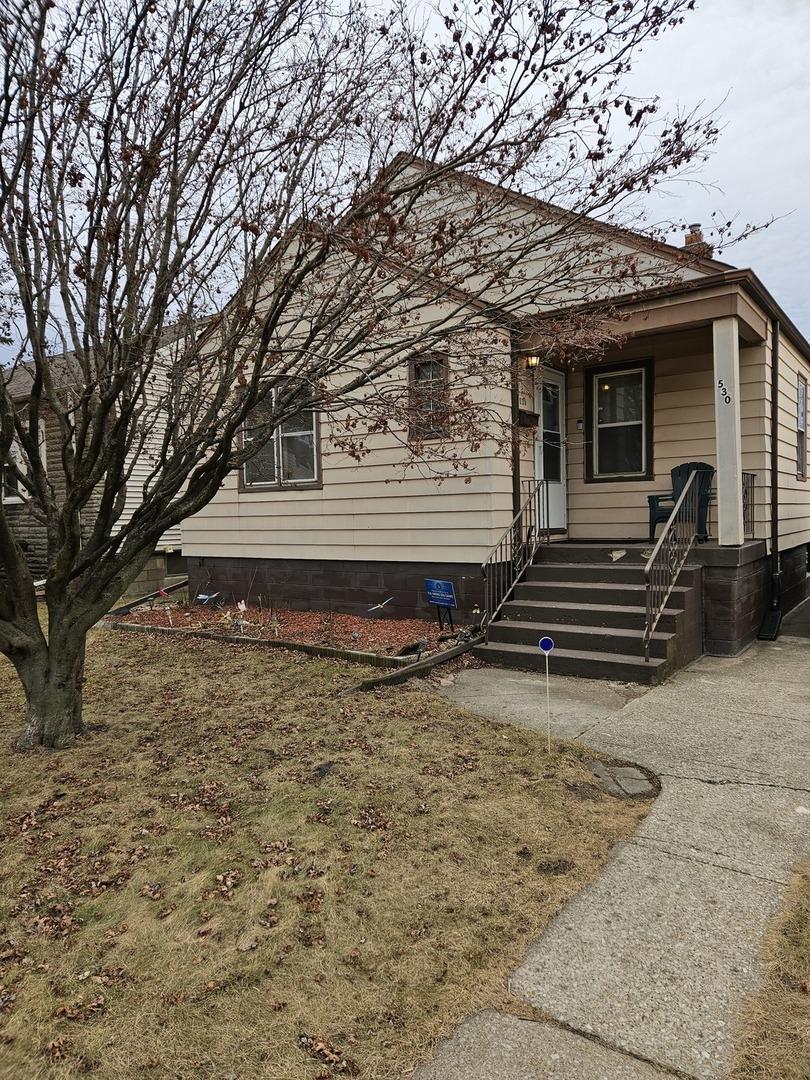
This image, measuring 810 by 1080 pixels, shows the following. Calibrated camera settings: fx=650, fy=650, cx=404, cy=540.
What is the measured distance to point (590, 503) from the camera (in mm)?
9117

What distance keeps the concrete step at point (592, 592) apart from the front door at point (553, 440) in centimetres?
180

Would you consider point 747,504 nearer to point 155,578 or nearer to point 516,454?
point 516,454

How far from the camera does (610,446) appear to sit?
29.6 ft

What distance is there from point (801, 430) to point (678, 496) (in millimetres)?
3755

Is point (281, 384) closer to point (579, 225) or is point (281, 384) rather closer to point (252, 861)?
point (579, 225)

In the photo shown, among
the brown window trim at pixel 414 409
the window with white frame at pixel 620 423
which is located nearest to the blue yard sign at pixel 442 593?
the brown window trim at pixel 414 409

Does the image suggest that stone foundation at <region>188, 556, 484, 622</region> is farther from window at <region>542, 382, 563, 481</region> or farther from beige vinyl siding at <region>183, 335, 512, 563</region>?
window at <region>542, 382, 563, 481</region>

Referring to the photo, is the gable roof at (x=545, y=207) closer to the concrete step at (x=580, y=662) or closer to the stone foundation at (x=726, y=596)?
the stone foundation at (x=726, y=596)

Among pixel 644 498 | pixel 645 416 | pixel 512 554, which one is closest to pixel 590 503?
pixel 644 498

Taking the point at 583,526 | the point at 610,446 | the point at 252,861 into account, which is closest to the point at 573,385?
the point at 610,446

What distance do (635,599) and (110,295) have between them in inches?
210

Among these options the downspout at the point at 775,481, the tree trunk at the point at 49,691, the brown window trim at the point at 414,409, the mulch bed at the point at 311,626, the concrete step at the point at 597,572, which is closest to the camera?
the tree trunk at the point at 49,691

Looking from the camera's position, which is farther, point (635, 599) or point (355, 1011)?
point (635, 599)

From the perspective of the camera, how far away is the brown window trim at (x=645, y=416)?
8625 millimetres
